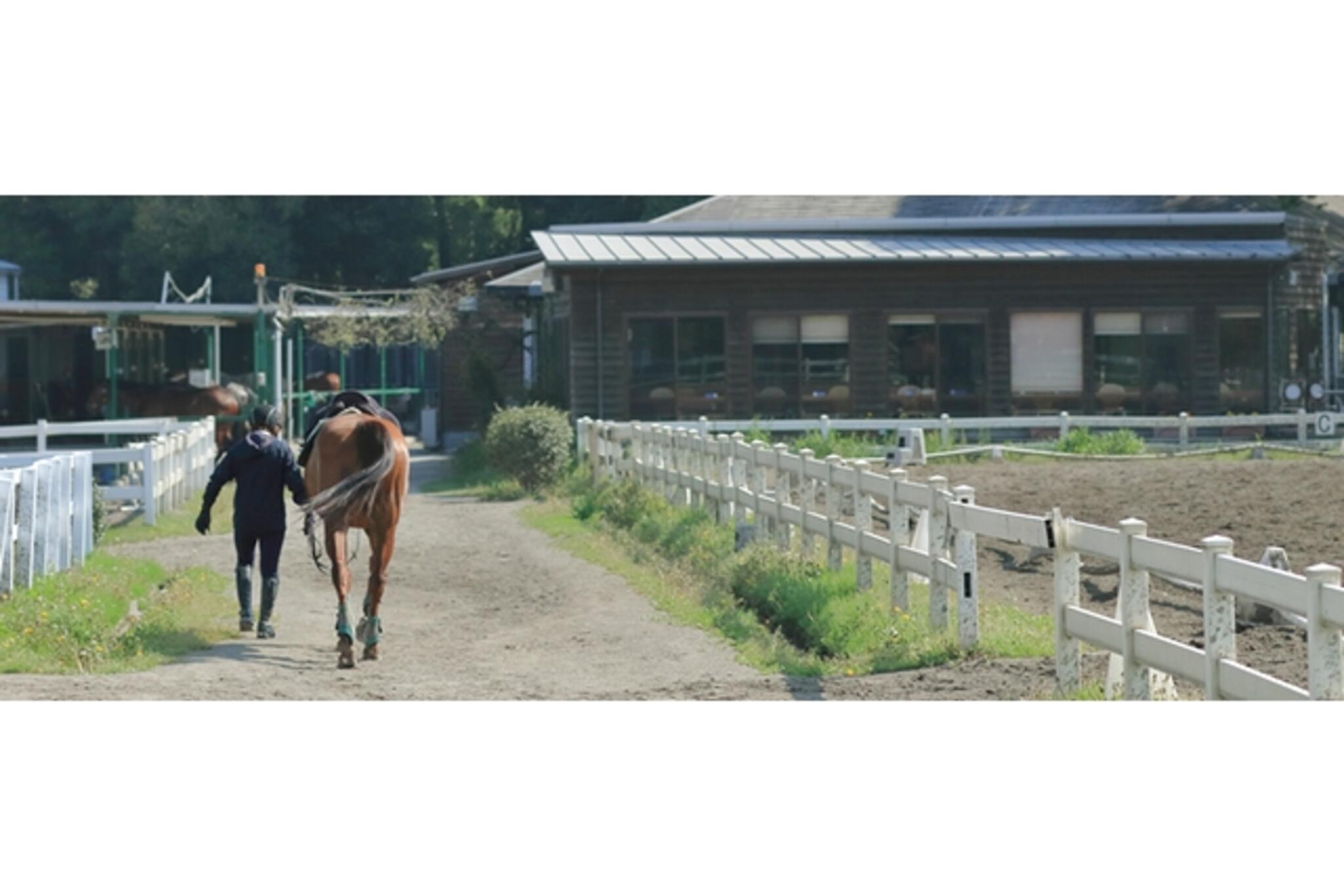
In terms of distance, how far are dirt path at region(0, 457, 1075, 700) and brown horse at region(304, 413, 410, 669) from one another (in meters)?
0.50

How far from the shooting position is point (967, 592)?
39.8 feet

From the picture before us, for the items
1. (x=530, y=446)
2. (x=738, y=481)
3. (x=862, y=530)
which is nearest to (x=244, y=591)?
(x=862, y=530)

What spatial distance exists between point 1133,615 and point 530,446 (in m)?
17.4

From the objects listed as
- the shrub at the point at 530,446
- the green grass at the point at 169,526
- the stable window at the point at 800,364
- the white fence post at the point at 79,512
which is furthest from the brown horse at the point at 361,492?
the stable window at the point at 800,364

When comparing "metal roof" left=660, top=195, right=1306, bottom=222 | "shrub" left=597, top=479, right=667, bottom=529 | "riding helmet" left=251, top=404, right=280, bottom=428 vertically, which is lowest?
"shrub" left=597, top=479, right=667, bottom=529

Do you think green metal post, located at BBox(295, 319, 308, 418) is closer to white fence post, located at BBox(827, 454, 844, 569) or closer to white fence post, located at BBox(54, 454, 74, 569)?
white fence post, located at BBox(54, 454, 74, 569)

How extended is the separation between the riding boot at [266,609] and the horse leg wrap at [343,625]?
54.8 inches

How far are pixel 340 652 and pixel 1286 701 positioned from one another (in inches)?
250

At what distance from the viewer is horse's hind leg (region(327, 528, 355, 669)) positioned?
492 inches

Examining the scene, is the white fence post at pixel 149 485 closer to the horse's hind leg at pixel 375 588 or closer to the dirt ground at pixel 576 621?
the dirt ground at pixel 576 621

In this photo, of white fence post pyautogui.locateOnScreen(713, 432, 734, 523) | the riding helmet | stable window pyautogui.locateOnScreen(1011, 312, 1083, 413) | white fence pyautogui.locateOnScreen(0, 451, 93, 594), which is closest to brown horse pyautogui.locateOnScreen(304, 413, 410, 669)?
the riding helmet

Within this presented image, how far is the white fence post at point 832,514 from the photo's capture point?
15.4m

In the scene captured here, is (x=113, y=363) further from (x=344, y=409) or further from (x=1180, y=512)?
(x=1180, y=512)

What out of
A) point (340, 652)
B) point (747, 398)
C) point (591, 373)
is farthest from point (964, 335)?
point (340, 652)
